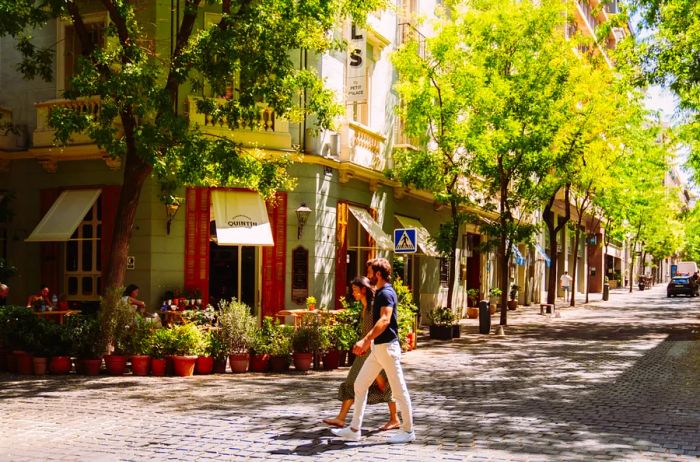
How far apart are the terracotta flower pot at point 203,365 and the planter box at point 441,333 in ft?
28.8

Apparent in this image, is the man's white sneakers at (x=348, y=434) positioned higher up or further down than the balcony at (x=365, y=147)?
further down

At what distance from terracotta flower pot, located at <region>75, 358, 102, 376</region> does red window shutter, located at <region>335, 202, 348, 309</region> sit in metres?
8.32

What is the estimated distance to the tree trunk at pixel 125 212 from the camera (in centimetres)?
1395

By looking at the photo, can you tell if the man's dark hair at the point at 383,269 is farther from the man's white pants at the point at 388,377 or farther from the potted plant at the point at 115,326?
the potted plant at the point at 115,326

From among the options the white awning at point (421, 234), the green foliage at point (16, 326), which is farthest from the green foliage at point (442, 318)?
the green foliage at point (16, 326)

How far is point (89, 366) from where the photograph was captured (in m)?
12.9

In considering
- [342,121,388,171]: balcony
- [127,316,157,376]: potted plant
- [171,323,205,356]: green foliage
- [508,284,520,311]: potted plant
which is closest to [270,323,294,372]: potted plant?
[171,323,205,356]: green foliage

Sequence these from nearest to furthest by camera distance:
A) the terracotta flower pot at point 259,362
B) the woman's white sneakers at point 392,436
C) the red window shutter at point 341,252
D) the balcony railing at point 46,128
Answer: the woman's white sneakers at point 392,436 → the terracotta flower pot at point 259,362 → the balcony railing at point 46,128 → the red window shutter at point 341,252

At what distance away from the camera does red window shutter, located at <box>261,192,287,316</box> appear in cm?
1872

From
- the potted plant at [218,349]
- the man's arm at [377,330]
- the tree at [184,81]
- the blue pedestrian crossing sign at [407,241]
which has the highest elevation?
the tree at [184,81]

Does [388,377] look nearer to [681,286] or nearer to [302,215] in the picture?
[302,215]

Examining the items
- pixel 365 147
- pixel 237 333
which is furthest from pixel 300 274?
pixel 237 333

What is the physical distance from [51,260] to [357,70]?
9.10m

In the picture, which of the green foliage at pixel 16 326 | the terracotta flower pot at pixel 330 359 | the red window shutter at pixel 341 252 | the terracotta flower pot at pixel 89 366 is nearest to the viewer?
the terracotta flower pot at pixel 89 366
